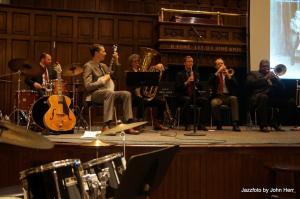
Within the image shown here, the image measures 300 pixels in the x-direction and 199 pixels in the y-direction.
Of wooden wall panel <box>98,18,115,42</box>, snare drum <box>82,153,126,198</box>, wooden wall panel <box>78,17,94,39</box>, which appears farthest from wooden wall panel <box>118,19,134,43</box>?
snare drum <box>82,153,126,198</box>

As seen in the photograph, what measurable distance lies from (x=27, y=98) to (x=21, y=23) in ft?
7.97

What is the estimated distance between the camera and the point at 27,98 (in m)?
6.52

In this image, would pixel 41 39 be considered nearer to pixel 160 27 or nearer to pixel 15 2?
pixel 15 2

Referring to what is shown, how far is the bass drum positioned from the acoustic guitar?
0.32ft

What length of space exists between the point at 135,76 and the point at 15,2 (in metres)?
5.00

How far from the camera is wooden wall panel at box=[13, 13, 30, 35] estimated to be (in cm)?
823

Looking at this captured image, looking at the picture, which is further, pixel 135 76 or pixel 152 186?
pixel 135 76

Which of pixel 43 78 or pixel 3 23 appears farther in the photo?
pixel 3 23

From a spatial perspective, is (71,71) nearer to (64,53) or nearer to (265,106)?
(64,53)

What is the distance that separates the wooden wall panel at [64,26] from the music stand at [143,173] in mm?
6300

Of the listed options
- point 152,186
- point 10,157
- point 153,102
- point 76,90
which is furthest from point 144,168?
point 76,90

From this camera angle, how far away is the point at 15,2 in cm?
943

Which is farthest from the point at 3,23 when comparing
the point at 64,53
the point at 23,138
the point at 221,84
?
the point at 23,138

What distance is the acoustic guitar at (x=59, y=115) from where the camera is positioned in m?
5.72
